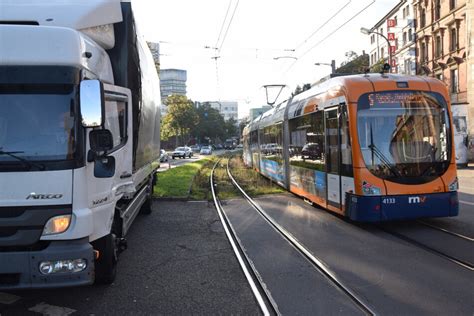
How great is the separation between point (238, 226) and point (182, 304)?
4716 mm

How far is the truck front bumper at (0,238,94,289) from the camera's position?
14.1 feet

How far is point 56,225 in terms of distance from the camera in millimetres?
4449

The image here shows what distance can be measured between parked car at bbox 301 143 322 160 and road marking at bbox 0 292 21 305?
7148 mm

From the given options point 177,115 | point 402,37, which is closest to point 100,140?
point 402,37

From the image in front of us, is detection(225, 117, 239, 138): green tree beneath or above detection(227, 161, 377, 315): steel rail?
above

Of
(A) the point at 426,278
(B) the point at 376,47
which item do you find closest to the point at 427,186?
(A) the point at 426,278

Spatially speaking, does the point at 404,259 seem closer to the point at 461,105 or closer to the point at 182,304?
the point at 182,304

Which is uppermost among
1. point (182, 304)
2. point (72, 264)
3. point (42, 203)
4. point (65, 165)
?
point (65, 165)

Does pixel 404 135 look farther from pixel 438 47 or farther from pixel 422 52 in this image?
pixel 422 52

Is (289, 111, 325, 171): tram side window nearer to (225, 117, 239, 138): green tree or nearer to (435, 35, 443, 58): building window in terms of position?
(435, 35, 443, 58): building window

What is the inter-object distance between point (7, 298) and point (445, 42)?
47.7 m

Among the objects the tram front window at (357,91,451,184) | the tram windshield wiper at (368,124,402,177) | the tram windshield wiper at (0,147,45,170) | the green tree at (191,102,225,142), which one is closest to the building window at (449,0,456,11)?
the tram front window at (357,91,451,184)

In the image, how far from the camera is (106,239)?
18.0ft

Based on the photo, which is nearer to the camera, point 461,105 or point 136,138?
point 136,138
